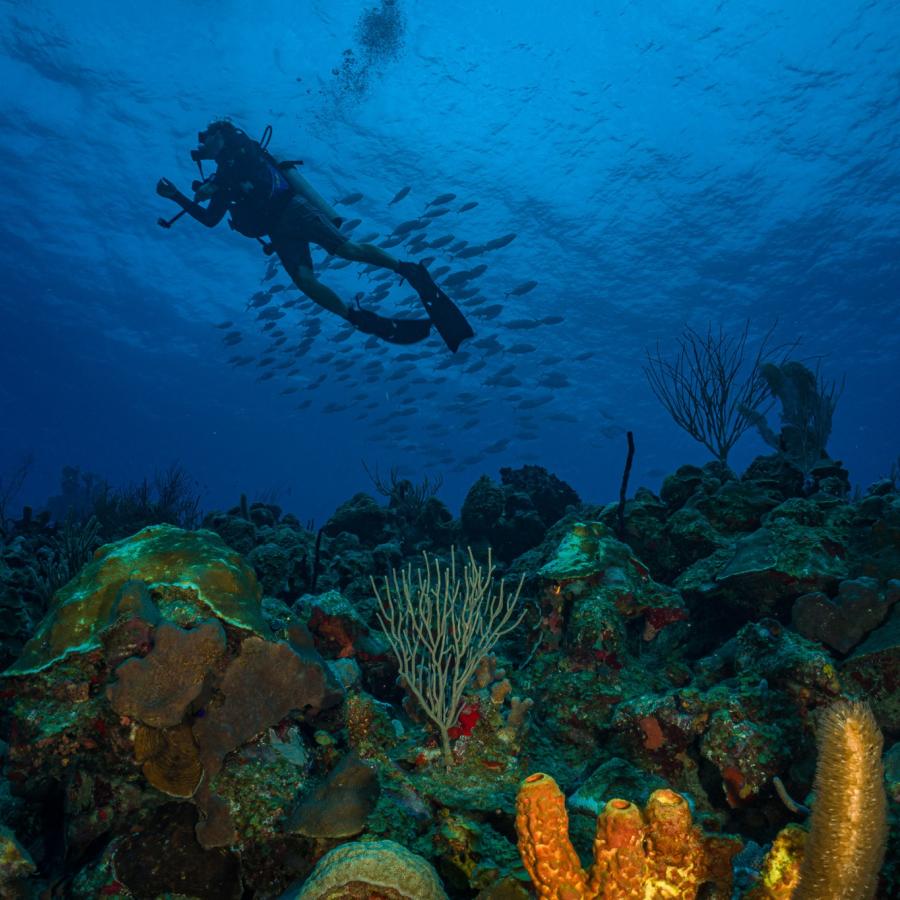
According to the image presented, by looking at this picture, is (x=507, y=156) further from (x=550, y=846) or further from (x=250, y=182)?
(x=550, y=846)

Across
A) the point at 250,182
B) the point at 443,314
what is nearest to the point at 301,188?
the point at 250,182

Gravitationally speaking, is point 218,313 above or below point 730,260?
above

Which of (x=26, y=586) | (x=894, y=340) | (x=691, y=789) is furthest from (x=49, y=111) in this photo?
(x=894, y=340)

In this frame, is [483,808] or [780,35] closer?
[483,808]

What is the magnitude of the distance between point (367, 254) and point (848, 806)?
9.14 m

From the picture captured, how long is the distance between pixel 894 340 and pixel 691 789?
45735mm

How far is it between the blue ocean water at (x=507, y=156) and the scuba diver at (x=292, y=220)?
12120 millimetres

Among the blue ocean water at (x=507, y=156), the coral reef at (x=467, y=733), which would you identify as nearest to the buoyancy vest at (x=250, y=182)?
the coral reef at (x=467, y=733)

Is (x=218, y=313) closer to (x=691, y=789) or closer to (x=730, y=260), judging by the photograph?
(x=730, y=260)

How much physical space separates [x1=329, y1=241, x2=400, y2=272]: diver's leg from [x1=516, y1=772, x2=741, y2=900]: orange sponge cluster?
8.51m

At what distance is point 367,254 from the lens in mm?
9188

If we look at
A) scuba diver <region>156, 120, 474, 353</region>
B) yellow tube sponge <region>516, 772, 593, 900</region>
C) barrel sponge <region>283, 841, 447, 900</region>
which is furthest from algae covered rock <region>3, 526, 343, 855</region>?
scuba diver <region>156, 120, 474, 353</region>

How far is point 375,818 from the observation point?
2750mm

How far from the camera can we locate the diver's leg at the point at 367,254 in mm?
9172
